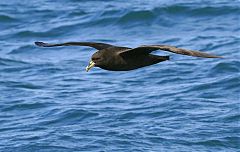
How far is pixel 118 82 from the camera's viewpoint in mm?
17219

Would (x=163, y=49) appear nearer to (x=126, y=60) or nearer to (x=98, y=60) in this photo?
(x=126, y=60)

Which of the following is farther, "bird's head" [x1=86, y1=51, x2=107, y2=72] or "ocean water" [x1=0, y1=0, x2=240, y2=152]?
"ocean water" [x1=0, y1=0, x2=240, y2=152]

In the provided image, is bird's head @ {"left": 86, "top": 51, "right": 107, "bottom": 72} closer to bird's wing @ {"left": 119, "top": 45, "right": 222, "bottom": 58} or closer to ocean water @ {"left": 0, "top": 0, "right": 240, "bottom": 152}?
bird's wing @ {"left": 119, "top": 45, "right": 222, "bottom": 58}

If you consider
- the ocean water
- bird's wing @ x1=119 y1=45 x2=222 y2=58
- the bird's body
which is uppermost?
bird's wing @ x1=119 y1=45 x2=222 y2=58

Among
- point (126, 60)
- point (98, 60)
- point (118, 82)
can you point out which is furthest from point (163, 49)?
point (118, 82)

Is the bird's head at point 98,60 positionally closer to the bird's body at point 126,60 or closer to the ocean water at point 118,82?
the bird's body at point 126,60

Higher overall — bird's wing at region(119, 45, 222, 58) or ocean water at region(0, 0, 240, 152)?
bird's wing at region(119, 45, 222, 58)

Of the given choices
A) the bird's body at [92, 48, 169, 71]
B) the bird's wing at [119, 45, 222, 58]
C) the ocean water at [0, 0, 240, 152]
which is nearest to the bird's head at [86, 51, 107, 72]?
the bird's body at [92, 48, 169, 71]

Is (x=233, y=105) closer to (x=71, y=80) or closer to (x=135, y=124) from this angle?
(x=135, y=124)

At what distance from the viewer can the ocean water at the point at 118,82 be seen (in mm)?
14367

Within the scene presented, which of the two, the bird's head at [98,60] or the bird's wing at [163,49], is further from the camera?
the bird's head at [98,60]

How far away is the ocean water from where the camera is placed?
47.1 ft

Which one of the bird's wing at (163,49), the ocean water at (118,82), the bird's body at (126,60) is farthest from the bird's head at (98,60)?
the ocean water at (118,82)

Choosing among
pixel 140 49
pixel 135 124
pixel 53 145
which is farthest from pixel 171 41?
pixel 140 49
